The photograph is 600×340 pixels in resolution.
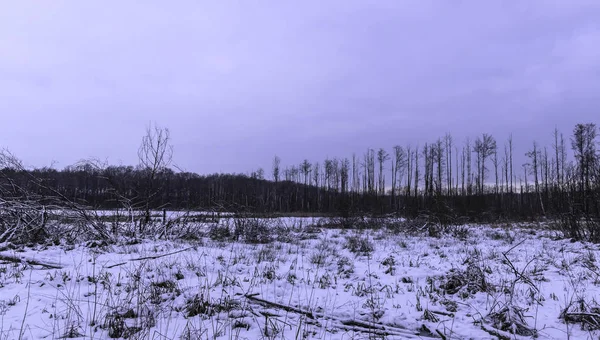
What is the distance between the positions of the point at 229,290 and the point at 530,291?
4.68m

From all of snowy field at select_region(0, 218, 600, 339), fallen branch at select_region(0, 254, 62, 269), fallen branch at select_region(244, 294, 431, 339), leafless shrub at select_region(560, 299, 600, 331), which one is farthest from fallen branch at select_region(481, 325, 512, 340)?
fallen branch at select_region(0, 254, 62, 269)

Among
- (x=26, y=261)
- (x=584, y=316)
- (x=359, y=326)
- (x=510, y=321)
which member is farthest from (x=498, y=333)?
(x=26, y=261)

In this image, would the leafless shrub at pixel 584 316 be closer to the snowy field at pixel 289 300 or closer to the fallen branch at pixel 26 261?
the snowy field at pixel 289 300

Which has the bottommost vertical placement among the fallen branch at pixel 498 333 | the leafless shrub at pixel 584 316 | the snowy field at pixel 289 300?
the snowy field at pixel 289 300

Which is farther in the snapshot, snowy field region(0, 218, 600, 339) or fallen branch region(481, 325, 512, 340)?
snowy field region(0, 218, 600, 339)

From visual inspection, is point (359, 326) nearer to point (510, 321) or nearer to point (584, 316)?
point (510, 321)

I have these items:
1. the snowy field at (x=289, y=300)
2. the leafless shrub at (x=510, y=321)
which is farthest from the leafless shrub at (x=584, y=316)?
the leafless shrub at (x=510, y=321)

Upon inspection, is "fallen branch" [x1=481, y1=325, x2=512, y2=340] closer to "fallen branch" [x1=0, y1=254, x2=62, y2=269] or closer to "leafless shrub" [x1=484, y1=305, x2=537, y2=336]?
"leafless shrub" [x1=484, y1=305, x2=537, y2=336]

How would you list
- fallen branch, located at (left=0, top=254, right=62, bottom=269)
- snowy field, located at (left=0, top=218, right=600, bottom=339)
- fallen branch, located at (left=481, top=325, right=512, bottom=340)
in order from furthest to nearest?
fallen branch, located at (left=0, top=254, right=62, bottom=269)
snowy field, located at (left=0, top=218, right=600, bottom=339)
fallen branch, located at (left=481, top=325, right=512, bottom=340)

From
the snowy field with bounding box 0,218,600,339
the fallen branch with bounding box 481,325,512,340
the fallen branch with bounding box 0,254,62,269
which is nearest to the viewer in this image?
the fallen branch with bounding box 481,325,512,340

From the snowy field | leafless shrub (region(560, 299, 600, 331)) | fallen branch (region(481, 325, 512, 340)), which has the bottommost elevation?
the snowy field

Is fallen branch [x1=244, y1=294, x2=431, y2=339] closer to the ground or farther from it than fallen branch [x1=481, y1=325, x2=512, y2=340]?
closer to the ground

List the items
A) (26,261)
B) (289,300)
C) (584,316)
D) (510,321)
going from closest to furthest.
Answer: (510,321) < (584,316) < (289,300) < (26,261)

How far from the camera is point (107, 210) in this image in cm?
1045
